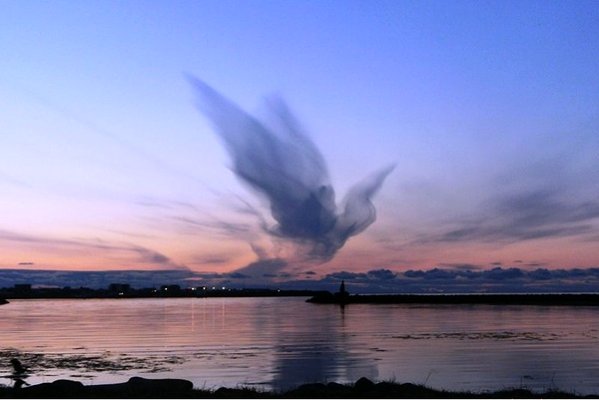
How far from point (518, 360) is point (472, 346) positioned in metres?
7.48

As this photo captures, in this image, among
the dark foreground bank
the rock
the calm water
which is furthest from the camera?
the calm water

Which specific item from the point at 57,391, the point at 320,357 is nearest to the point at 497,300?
the point at 320,357

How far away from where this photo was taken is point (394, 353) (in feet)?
125

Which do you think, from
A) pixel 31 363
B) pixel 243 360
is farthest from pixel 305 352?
pixel 31 363

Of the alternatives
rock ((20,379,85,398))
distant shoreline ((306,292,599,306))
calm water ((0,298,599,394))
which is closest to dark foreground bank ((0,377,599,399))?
rock ((20,379,85,398))

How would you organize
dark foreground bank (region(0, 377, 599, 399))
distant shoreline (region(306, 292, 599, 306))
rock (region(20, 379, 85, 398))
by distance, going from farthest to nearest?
distant shoreline (region(306, 292, 599, 306)) < dark foreground bank (region(0, 377, 599, 399)) < rock (region(20, 379, 85, 398))

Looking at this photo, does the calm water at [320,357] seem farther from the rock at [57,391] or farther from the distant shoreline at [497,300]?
the distant shoreline at [497,300]

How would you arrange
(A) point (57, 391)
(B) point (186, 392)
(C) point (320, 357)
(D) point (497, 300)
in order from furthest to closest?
(D) point (497, 300) → (C) point (320, 357) → (B) point (186, 392) → (A) point (57, 391)

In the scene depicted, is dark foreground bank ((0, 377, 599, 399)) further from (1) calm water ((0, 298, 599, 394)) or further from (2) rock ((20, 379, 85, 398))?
Answer: (1) calm water ((0, 298, 599, 394))

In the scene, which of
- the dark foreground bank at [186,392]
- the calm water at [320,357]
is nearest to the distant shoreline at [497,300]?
the calm water at [320,357]

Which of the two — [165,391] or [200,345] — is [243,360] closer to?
[200,345]

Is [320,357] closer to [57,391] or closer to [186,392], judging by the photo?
[186,392]

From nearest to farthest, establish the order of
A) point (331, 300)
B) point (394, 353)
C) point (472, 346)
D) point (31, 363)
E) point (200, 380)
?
point (200, 380)
point (31, 363)
point (394, 353)
point (472, 346)
point (331, 300)

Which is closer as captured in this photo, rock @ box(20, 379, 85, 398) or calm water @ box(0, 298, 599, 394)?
rock @ box(20, 379, 85, 398)
